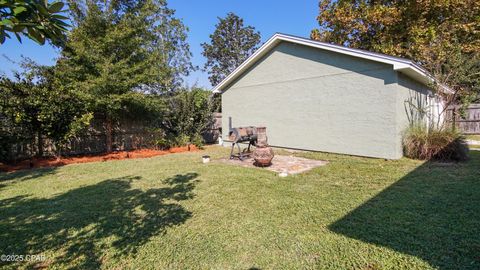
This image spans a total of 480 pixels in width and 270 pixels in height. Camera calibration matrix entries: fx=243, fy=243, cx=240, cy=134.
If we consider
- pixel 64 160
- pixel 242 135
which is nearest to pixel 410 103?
pixel 242 135

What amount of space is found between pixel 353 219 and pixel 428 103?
30.7ft

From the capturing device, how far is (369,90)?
310 inches

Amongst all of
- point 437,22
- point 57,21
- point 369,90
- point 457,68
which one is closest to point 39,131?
point 57,21

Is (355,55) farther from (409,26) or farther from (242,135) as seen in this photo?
(409,26)

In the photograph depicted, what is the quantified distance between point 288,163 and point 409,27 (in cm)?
1226

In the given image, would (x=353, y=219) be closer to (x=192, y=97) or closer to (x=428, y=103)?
(x=428, y=103)

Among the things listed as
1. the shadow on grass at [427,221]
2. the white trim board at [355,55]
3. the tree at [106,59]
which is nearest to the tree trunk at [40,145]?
the tree at [106,59]

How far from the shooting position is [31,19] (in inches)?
51.9

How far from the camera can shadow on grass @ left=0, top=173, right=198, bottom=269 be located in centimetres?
288

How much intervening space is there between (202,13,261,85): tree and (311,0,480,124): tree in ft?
60.2

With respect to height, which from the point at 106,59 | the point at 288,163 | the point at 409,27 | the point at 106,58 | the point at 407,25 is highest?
the point at 407,25

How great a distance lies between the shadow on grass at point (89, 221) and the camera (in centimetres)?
288

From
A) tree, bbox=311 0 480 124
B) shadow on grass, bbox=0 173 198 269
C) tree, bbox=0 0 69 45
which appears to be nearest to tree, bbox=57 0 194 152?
shadow on grass, bbox=0 173 198 269

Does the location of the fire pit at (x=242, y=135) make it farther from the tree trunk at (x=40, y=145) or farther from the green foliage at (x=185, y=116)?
the tree trunk at (x=40, y=145)
